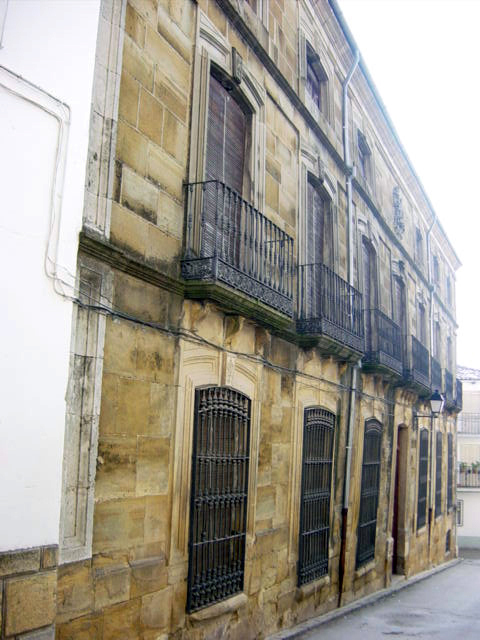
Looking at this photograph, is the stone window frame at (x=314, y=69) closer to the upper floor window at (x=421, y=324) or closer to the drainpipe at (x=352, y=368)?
the drainpipe at (x=352, y=368)

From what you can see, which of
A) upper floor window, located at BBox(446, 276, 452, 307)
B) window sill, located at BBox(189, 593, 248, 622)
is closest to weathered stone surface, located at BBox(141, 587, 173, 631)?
window sill, located at BBox(189, 593, 248, 622)

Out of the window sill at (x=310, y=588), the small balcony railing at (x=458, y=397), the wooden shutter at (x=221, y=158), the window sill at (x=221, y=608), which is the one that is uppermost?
the wooden shutter at (x=221, y=158)

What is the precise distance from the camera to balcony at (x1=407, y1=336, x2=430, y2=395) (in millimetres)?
14586

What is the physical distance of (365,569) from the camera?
1178cm

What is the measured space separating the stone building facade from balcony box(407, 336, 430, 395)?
2.29 m

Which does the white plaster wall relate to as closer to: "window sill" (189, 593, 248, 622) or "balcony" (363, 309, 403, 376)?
"balcony" (363, 309, 403, 376)

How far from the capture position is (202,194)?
6488 millimetres

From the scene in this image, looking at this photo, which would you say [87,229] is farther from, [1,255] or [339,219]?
[339,219]

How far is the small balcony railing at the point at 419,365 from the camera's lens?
Answer: 14945 mm

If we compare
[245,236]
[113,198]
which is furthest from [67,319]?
[245,236]

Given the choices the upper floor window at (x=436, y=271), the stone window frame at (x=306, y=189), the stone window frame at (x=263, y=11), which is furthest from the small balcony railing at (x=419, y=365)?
the stone window frame at (x=263, y=11)

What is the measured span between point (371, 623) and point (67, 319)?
6.84 m

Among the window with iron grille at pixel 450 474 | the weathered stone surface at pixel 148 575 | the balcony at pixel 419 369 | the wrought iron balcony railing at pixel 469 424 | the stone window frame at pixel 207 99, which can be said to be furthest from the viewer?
the wrought iron balcony railing at pixel 469 424

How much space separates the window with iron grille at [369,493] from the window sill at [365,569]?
70mm
